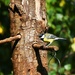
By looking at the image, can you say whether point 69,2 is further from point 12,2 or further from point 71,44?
point 12,2

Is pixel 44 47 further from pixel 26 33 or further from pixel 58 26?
pixel 58 26

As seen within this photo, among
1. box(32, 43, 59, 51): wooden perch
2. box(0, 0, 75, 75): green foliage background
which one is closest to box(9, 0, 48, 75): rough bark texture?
box(32, 43, 59, 51): wooden perch

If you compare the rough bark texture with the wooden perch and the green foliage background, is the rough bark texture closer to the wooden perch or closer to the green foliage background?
the wooden perch

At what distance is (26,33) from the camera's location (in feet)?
10.6

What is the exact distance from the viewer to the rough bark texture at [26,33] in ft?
10.6

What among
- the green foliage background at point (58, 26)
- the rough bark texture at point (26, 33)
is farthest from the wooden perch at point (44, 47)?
the green foliage background at point (58, 26)

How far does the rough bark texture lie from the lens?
10.6ft

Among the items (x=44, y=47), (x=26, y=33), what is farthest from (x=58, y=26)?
(x=44, y=47)

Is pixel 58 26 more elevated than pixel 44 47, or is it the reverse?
pixel 44 47

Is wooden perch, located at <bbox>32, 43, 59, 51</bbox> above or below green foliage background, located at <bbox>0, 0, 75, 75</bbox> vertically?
above

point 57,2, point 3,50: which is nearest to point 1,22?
point 3,50

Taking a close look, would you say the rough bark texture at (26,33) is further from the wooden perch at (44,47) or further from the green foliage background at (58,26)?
the green foliage background at (58,26)

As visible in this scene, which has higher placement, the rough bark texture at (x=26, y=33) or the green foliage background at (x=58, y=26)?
the rough bark texture at (x=26, y=33)

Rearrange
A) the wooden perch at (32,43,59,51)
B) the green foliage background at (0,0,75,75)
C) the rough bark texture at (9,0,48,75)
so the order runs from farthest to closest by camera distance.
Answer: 1. the green foliage background at (0,0,75,75)
2. the rough bark texture at (9,0,48,75)
3. the wooden perch at (32,43,59,51)
